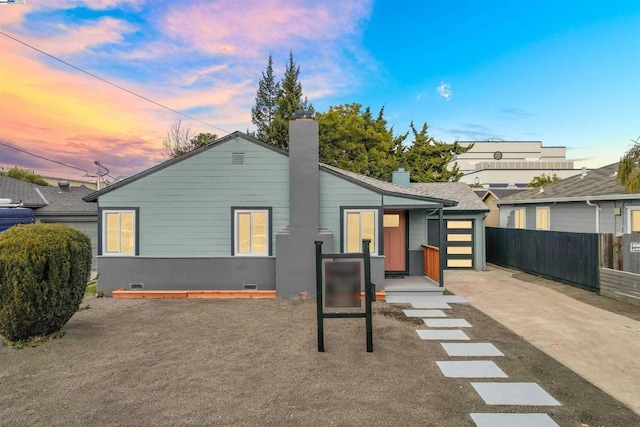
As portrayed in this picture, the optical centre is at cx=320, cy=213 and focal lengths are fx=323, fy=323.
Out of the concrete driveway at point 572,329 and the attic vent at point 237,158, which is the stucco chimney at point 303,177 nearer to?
the attic vent at point 237,158

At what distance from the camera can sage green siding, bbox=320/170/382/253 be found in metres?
9.23

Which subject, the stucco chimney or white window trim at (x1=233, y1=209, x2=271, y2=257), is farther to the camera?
white window trim at (x1=233, y1=209, x2=271, y2=257)

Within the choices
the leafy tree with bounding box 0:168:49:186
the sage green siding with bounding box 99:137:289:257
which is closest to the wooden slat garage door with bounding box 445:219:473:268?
the sage green siding with bounding box 99:137:289:257

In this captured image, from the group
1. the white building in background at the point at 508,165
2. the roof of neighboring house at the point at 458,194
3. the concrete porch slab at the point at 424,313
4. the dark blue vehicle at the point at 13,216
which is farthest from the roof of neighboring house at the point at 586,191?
the white building in background at the point at 508,165

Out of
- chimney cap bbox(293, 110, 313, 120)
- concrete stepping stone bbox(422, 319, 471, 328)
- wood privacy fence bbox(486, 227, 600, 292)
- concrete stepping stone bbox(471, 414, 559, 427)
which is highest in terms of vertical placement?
chimney cap bbox(293, 110, 313, 120)

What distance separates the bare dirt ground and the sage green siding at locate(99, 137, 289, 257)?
3.11 metres

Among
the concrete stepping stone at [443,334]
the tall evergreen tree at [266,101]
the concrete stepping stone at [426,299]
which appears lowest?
the concrete stepping stone at [443,334]

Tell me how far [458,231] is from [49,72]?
1604 centimetres

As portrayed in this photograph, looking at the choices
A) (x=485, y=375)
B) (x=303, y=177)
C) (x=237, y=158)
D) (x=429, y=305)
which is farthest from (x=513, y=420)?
(x=237, y=158)

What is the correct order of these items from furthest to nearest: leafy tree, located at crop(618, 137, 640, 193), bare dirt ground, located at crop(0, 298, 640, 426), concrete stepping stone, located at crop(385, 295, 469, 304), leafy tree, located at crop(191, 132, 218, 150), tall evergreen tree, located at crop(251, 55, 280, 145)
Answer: tall evergreen tree, located at crop(251, 55, 280, 145), leafy tree, located at crop(191, 132, 218, 150), concrete stepping stone, located at crop(385, 295, 469, 304), leafy tree, located at crop(618, 137, 640, 193), bare dirt ground, located at crop(0, 298, 640, 426)

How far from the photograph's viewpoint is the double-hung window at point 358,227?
9.20m

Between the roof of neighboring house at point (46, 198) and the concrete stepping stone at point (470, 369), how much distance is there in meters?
14.8

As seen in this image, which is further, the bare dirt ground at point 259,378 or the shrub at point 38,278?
the shrub at point 38,278

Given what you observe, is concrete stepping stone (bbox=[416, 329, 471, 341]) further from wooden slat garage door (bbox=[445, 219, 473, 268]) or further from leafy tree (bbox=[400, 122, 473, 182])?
leafy tree (bbox=[400, 122, 473, 182])
